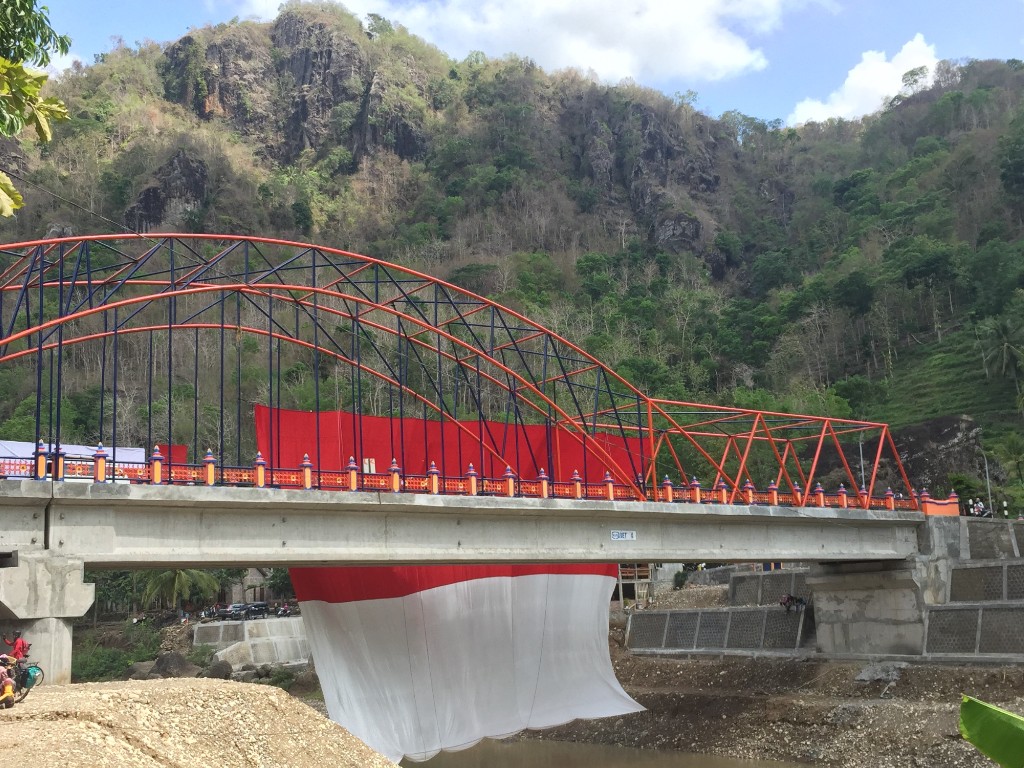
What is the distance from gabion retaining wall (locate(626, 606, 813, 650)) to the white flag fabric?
34.7 feet

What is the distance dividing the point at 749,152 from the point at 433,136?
53.3 metres

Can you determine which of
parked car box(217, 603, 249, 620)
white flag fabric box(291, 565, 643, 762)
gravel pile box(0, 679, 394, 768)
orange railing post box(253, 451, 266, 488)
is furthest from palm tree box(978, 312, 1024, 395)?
gravel pile box(0, 679, 394, 768)

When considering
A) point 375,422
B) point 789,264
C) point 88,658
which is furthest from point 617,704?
point 789,264

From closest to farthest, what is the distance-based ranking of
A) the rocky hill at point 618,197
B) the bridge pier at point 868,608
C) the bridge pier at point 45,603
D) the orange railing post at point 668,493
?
the bridge pier at point 45,603 < the orange railing post at point 668,493 < the bridge pier at point 868,608 < the rocky hill at point 618,197

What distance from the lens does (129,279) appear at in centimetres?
2967

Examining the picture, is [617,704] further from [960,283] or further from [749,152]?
[749,152]

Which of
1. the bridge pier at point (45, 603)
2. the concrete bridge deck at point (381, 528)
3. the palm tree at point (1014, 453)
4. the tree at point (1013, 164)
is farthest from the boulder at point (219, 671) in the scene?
the tree at point (1013, 164)

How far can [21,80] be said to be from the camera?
11.6 meters

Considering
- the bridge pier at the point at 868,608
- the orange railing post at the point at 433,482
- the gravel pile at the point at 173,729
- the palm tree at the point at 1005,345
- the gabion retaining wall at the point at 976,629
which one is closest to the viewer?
the gravel pile at the point at 173,729

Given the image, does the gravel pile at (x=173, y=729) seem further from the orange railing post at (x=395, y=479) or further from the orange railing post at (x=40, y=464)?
the orange railing post at (x=395, y=479)

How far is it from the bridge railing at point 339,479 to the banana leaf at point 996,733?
22058 mm

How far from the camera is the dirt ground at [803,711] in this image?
122 feet

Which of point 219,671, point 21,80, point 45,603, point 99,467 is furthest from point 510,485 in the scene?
point 219,671

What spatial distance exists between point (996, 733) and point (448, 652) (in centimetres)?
3094
